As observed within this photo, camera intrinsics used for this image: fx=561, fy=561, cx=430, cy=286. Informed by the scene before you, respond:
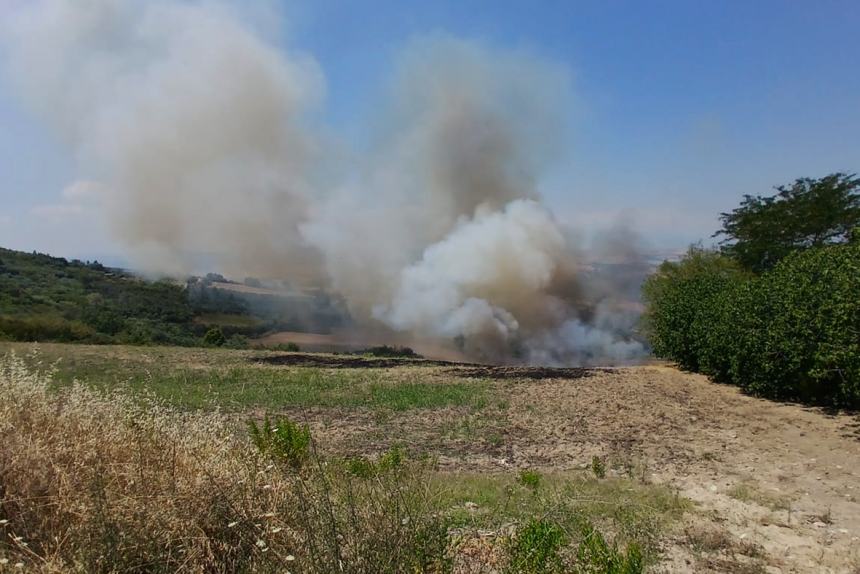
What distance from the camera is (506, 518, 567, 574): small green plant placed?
3270 mm

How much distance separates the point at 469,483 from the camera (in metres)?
7.27

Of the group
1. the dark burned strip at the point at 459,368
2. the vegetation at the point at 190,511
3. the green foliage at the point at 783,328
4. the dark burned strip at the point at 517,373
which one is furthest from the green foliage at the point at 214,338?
the vegetation at the point at 190,511

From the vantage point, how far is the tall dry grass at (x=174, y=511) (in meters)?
2.98

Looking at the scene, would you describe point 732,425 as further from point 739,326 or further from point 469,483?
point 469,483

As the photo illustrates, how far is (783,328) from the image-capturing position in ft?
46.0

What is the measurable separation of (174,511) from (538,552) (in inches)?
84.2

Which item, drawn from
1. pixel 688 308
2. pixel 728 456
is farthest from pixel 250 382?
pixel 688 308

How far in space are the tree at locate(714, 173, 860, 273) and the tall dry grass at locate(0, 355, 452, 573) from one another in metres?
30.5

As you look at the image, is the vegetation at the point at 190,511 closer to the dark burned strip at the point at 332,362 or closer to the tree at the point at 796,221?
the dark burned strip at the point at 332,362

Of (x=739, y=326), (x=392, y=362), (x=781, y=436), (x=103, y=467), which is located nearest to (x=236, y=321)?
(x=392, y=362)

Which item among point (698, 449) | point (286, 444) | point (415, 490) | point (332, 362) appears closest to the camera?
point (415, 490)

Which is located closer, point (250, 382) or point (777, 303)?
point (777, 303)

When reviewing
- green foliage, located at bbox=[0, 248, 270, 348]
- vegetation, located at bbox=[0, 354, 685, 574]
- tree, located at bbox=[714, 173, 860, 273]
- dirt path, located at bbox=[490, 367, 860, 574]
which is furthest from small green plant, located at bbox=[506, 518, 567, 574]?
green foliage, located at bbox=[0, 248, 270, 348]

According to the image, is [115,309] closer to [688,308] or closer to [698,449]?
[688,308]
